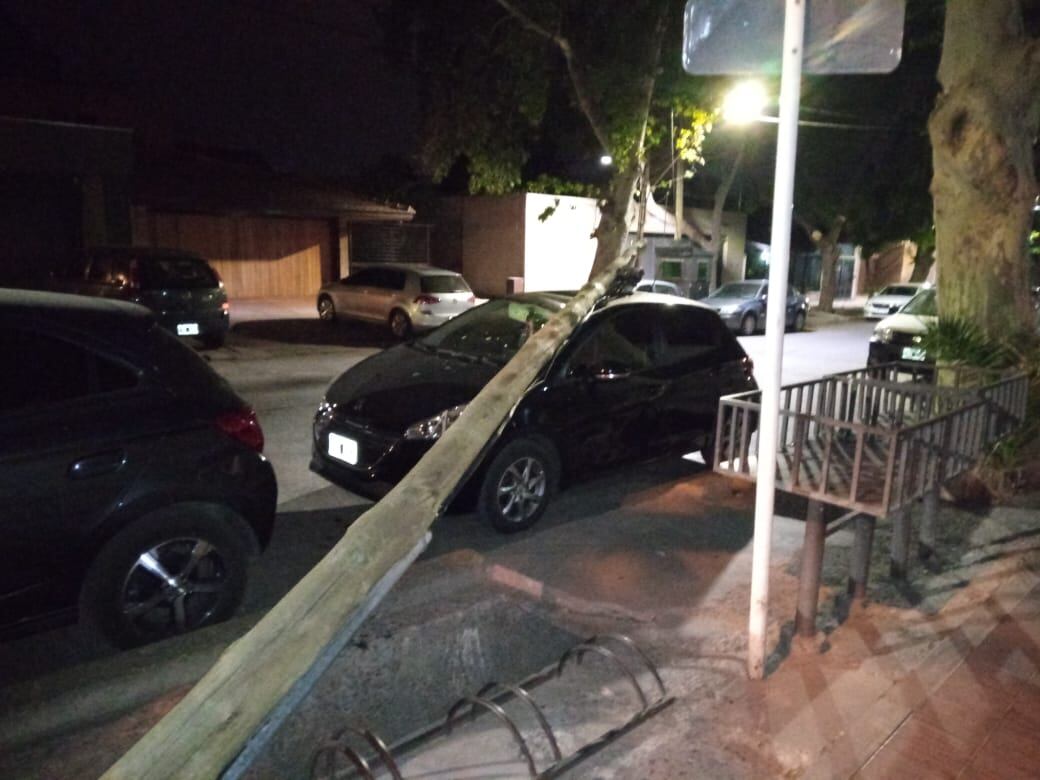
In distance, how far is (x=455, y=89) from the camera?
17359 mm

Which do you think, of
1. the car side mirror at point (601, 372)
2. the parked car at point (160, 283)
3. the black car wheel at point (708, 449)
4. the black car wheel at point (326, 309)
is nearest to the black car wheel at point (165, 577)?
the car side mirror at point (601, 372)

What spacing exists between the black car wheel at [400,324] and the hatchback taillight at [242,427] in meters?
12.3

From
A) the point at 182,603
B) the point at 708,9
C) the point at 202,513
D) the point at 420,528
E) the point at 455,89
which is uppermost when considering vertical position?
the point at 455,89

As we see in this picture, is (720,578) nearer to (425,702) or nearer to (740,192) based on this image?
(425,702)

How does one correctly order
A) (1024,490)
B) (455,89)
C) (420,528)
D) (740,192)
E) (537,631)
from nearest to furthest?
1. (420,528)
2. (537,631)
3. (1024,490)
4. (455,89)
5. (740,192)

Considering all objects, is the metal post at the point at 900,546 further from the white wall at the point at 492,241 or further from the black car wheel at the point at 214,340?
the white wall at the point at 492,241

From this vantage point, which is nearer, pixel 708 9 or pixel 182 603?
pixel 708 9

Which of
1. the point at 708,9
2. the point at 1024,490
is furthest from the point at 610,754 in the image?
the point at 1024,490

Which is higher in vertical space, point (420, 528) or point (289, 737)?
point (420, 528)

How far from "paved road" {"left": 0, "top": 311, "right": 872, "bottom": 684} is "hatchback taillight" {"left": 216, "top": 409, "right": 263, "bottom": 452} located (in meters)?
0.92

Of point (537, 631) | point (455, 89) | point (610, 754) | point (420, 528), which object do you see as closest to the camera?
point (420, 528)

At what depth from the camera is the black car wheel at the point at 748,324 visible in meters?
20.3

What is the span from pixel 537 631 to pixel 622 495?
8.39 feet

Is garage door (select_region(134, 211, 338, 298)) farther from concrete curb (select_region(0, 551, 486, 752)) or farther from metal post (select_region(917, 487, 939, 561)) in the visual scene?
metal post (select_region(917, 487, 939, 561))
